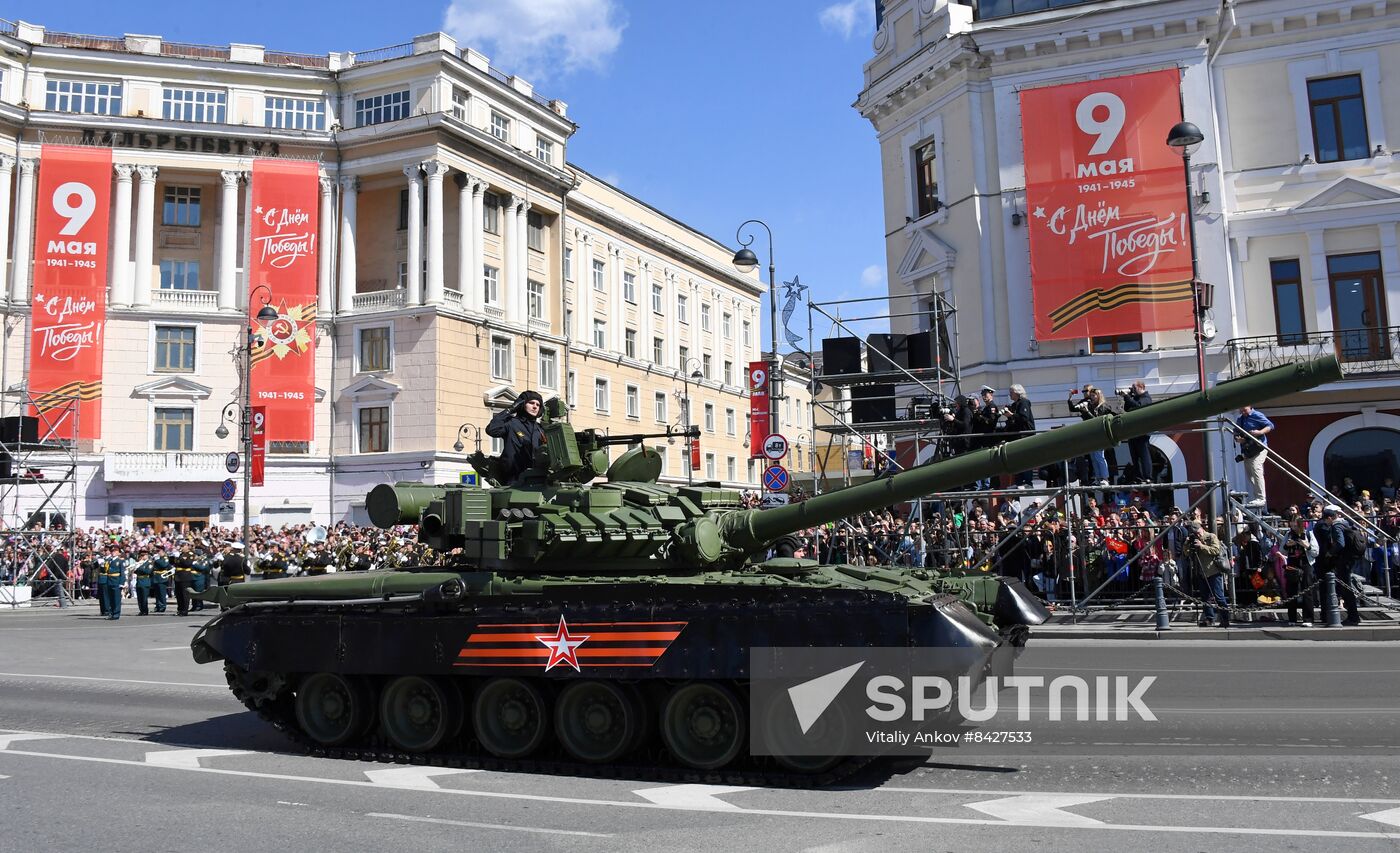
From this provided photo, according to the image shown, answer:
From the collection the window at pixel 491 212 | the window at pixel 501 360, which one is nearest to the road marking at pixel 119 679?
the window at pixel 501 360

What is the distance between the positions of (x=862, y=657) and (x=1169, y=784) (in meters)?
2.22

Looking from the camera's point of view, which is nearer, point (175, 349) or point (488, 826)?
point (488, 826)

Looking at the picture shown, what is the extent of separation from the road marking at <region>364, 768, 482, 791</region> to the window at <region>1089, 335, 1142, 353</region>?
21.5 metres

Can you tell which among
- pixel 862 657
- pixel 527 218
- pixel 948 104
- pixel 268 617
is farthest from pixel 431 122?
pixel 862 657

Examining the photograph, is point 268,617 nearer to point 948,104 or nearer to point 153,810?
point 153,810

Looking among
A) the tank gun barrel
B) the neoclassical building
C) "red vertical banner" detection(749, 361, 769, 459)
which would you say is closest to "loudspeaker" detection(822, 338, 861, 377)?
"red vertical banner" detection(749, 361, 769, 459)

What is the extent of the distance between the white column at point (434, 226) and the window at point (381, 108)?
2.65m

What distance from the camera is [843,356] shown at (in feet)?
74.5

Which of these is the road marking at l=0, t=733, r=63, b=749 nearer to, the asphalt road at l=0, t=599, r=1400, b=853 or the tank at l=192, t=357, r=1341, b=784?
the asphalt road at l=0, t=599, r=1400, b=853

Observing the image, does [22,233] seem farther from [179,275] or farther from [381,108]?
[381,108]

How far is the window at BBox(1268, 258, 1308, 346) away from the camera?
26156 millimetres

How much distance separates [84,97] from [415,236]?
1441 cm

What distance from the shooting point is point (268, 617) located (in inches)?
384

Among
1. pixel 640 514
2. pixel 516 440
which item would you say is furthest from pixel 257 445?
pixel 640 514
